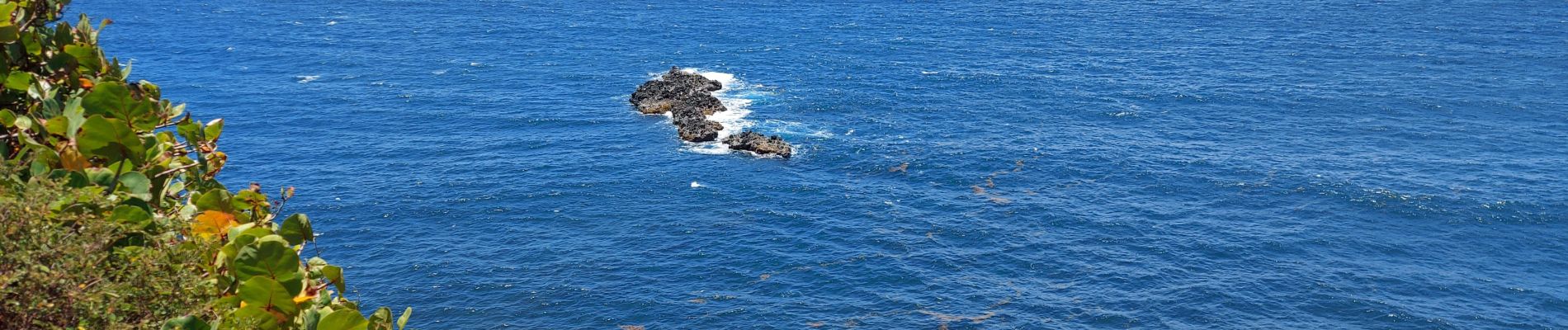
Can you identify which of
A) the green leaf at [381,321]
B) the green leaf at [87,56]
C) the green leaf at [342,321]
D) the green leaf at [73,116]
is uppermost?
the green leaf at [87,56]

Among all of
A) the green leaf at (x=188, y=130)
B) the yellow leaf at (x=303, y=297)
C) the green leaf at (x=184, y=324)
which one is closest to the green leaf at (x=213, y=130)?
the green leaf at (x=188, y=130)

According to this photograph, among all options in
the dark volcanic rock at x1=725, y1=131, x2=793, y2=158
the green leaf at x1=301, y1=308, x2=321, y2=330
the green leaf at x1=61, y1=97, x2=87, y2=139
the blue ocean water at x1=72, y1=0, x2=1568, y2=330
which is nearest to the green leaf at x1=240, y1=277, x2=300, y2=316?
the green leaf at x1=301, y1=308, x2=321, y2=330

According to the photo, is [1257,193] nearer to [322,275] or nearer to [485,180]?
[485,180]

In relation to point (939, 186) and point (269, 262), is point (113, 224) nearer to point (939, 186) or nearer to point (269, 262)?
point (269, 262)

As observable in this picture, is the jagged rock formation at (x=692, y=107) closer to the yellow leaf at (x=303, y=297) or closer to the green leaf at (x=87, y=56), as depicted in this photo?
the green leaf at (x=87, y=56)

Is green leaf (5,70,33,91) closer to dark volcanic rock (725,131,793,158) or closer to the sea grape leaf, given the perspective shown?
the sea grape leaf

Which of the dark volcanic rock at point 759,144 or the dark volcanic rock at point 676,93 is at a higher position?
the dark volcanic rock at point 759,144

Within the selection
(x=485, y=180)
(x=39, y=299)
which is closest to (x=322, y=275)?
(x=39, y=299)
